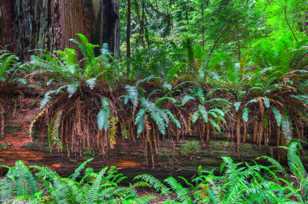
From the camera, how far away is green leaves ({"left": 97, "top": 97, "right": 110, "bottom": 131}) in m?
2.72

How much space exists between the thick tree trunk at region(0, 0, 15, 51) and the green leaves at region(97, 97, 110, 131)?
8.46 ft

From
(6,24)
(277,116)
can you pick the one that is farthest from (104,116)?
(6,24)

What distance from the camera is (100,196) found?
7.93 feet

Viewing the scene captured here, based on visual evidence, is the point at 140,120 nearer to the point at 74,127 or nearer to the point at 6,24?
the point at 74,127

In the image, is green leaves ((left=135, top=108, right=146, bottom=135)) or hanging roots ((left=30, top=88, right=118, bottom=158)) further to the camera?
hanging roots ((left=30, top=88, right=118, bottom=158))

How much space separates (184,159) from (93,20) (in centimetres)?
256

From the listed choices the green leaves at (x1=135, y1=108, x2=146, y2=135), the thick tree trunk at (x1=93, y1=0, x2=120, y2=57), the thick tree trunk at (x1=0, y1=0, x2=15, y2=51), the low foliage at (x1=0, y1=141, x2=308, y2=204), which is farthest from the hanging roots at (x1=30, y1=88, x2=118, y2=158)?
the thick tree trunk at (x1=0, y1=0, x2=15, y2=51)

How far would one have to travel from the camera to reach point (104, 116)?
2.78 metres

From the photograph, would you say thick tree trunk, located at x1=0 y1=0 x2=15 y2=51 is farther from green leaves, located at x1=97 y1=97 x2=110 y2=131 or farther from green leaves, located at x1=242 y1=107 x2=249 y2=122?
green leaves, located at x1=242 y1=107 x2=249 y2=122

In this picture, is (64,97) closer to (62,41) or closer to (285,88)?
(62,41)

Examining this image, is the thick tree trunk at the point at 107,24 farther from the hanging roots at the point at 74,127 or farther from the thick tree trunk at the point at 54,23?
the hanging roots at the point at 74,127

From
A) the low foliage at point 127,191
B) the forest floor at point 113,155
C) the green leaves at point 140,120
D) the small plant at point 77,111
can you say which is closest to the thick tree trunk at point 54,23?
the small plant at point 77,111

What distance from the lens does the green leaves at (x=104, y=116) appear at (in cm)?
272

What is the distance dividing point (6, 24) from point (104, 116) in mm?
2997
